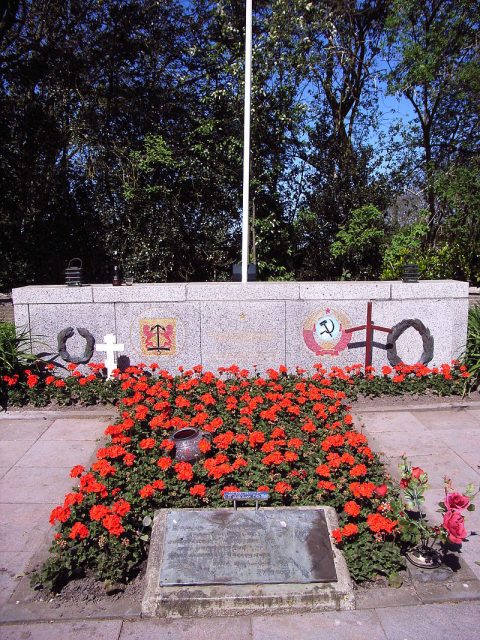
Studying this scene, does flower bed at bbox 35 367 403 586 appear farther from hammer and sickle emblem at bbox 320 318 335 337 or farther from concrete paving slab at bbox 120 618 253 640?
hammer and sickle emblem at bbox 320 318 335 337


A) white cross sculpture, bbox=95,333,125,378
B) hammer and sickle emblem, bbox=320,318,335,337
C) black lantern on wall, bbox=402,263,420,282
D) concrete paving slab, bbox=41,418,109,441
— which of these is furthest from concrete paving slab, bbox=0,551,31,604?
black lantern on wall, bbox=402,263,420,282

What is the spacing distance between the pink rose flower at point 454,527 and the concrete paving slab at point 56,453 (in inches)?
119

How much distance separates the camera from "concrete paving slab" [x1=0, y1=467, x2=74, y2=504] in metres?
3.99

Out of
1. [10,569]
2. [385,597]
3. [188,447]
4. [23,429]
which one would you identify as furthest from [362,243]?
[10,569]

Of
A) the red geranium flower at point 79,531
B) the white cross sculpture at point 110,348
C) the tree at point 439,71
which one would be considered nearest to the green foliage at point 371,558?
the red geranium flower at point 79,531

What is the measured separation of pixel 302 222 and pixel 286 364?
5.61 metres

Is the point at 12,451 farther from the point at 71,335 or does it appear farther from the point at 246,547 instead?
the point at 246,547

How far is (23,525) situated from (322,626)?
2151mm

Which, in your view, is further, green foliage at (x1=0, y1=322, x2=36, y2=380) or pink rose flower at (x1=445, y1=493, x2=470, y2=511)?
green foliage at (x1=0, y1=322, x2=36, y2=380)

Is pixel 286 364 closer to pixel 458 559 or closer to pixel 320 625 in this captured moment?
pixel 458 559

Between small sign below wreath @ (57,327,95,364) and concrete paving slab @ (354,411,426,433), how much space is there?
3.34 metres

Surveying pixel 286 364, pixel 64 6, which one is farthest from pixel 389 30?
pixel 286 364

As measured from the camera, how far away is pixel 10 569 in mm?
3148

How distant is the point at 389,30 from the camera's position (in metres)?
11.6
